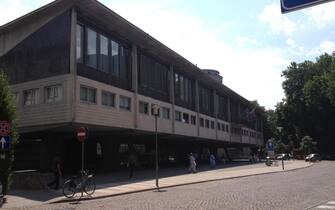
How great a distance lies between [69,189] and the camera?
19.4 meters

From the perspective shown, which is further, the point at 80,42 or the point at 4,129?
the point at 80,42

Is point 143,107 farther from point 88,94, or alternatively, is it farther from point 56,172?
point 56,172

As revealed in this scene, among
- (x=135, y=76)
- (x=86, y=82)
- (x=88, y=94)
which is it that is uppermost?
(x=135, y=76)

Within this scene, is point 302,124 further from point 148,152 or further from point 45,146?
point 45,146

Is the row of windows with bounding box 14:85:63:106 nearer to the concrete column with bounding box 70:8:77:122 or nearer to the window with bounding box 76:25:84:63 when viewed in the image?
the concrete column with bounding box 70:8:77:122

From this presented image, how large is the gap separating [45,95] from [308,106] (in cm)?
6880

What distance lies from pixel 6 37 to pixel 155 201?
2334 cm

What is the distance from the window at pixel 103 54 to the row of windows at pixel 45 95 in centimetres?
430

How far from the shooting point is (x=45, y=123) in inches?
1201

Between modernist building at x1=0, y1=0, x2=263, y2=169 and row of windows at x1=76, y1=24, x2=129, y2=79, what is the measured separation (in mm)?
71

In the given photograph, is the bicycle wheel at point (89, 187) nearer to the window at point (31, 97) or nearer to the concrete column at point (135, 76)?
the window at point (31, 97)

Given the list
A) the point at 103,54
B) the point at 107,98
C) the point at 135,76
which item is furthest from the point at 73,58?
the point at 135,76

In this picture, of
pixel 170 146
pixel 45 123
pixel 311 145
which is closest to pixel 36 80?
pixel 45 123

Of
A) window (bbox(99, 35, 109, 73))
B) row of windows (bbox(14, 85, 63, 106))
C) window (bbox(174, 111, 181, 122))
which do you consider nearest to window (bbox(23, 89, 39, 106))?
row of windows (bbox(14, 85, 63, 106))
